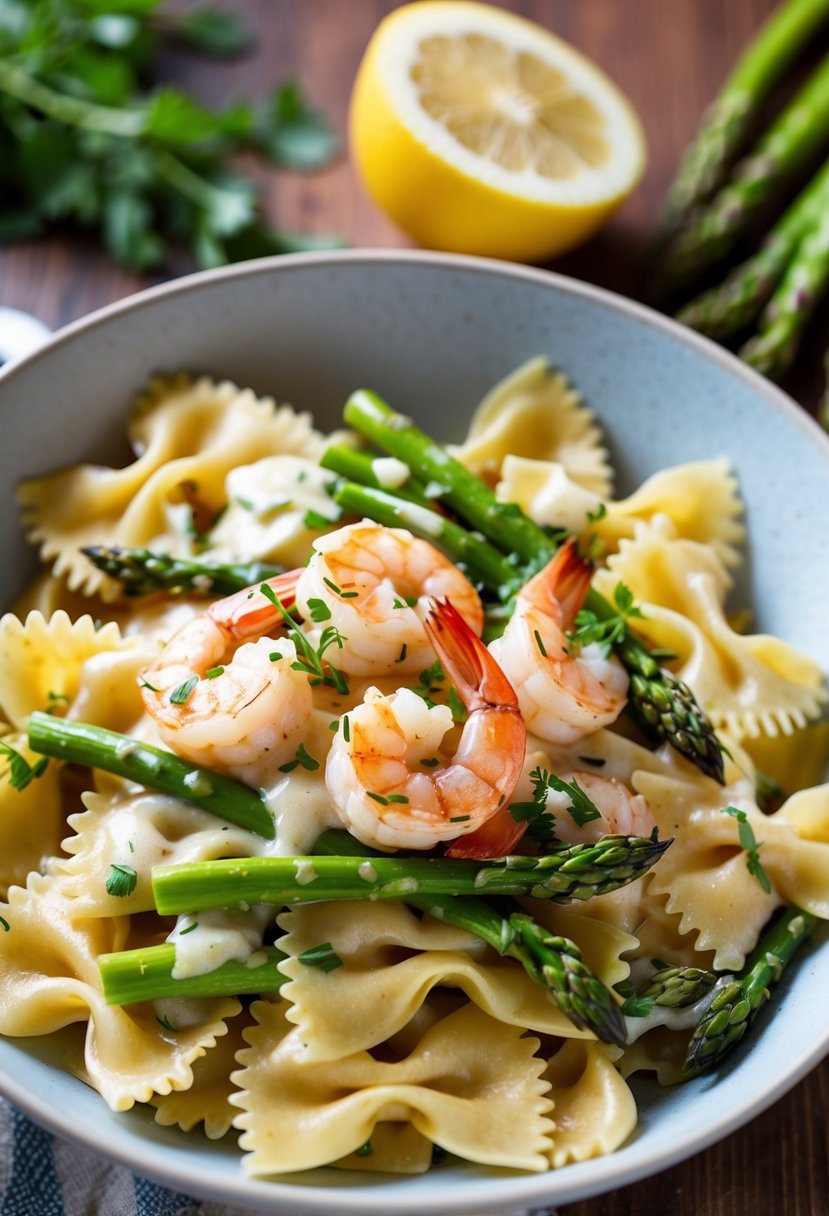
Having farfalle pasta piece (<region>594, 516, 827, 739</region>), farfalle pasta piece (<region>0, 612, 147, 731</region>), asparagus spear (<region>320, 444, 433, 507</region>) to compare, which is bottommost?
farfalle pasta piece (<region>0, 612, 147, 731</region>)

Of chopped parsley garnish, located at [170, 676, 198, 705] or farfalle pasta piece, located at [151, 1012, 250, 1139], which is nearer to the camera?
farfalle pasta piece, located at [151, 1012, 250, 1139]

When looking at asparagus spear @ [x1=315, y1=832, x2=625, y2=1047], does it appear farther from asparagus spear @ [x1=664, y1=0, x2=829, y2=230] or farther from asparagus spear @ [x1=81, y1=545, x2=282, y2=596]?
asparagus spear @ [x1=664, y1=0, x2=829, y2=230]

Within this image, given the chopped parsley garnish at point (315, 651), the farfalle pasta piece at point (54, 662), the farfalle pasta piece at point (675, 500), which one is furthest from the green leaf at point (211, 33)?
the chopped parsley garnish at point (315, 651)

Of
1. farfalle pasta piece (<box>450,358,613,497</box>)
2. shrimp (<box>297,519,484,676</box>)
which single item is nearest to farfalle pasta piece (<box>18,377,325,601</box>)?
farfalle pasta piece (<box>450,358,613,497</box>)

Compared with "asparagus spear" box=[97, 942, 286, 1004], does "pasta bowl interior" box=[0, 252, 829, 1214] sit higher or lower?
higher

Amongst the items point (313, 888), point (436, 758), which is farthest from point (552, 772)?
point (313, 888)

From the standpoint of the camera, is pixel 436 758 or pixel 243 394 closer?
pixel 436 758

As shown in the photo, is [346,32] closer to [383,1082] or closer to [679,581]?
[679,581]
